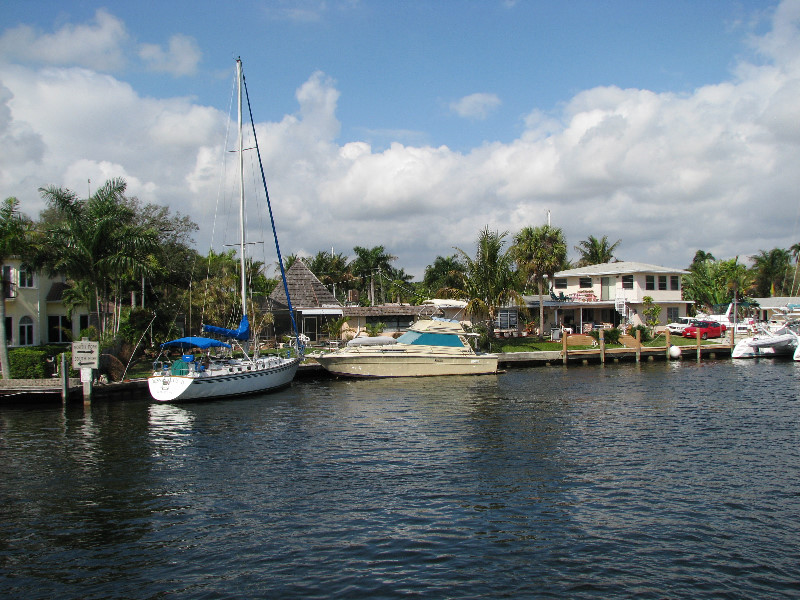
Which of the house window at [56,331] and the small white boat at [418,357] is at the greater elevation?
the house window at [56,331]

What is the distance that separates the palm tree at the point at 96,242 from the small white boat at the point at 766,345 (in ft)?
143

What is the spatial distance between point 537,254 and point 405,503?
39.3m

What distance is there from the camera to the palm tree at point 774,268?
93.6m

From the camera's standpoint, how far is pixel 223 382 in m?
31.3

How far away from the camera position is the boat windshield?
132 ft

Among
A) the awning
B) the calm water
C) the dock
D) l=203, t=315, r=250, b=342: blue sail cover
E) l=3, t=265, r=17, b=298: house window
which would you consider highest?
l=3, t=265, r=17, b=298: house window

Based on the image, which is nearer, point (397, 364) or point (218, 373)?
point (218, 373)

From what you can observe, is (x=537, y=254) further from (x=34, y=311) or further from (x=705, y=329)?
(x=34, y=311)

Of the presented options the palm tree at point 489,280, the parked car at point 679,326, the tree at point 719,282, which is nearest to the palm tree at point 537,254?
the palm tree at point 489,280

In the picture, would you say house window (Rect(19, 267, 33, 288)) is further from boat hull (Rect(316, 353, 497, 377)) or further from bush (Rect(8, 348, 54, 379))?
boat hull (Rect(316, 353, 497, 377))

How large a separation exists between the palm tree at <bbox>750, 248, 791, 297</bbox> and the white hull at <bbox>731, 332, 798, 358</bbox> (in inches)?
1865

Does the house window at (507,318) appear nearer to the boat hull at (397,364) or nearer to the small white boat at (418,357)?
the small white boat at (418,357)

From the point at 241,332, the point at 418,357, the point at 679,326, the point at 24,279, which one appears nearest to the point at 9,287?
the point at 24,279

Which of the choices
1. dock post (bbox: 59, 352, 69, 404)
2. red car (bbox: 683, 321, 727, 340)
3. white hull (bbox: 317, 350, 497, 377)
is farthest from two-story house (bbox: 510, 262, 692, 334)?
dock post (bbox: 59, 352, 69, 404)
